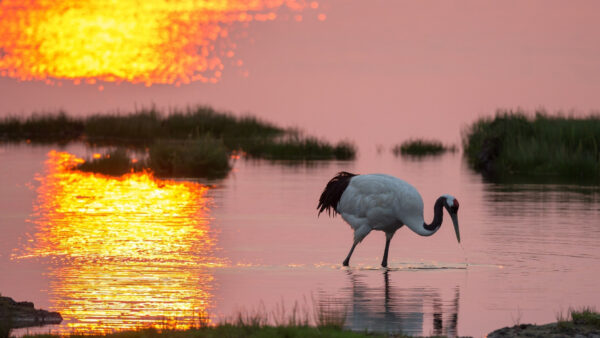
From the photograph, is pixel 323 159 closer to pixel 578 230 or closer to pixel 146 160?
pixel 146 160

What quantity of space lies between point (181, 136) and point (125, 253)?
134ft

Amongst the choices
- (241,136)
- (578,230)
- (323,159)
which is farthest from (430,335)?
(241,136)

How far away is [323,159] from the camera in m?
42.2

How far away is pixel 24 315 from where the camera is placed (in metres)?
10.8

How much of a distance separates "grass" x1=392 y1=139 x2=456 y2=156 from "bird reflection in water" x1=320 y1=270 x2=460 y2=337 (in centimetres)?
3406

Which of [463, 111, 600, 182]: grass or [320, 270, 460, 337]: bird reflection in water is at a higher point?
[463, 111, 600, 182]: grass

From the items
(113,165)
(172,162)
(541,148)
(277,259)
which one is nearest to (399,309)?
(277,259)

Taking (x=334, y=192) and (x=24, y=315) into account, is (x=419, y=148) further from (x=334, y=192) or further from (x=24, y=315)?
(x=24, y=315)

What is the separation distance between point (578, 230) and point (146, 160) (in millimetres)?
18108

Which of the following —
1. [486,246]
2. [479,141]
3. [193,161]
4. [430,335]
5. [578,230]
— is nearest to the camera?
[430,335]

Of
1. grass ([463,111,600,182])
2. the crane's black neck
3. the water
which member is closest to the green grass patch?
the water

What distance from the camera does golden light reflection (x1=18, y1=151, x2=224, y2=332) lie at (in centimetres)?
1140

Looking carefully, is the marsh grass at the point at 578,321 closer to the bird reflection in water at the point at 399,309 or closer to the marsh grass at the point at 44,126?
the bird reflection in water at the point at 399,309

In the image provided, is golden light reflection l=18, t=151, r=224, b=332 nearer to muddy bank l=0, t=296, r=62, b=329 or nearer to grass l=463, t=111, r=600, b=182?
muddy bank l=0, t=296, r=62, b=329
